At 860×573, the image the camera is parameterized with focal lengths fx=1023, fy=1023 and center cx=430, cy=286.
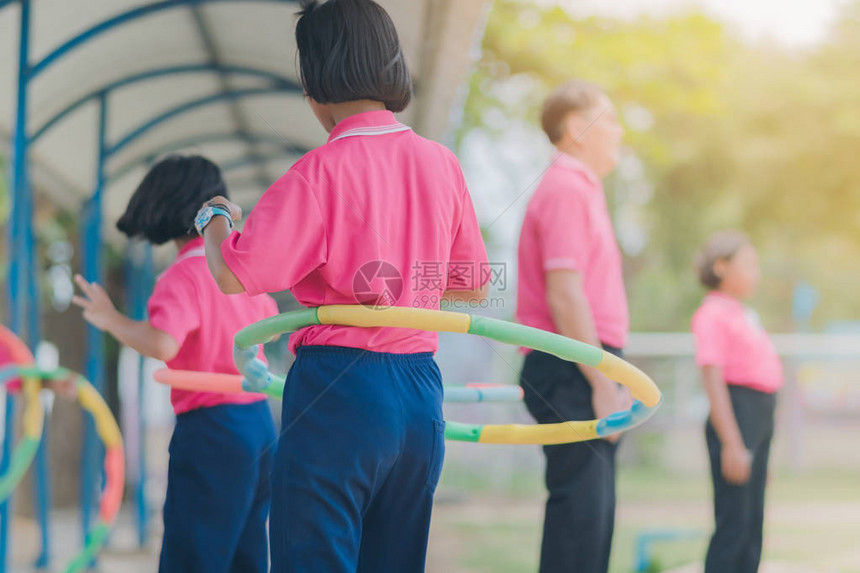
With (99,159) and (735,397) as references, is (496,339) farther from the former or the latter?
(99,159)

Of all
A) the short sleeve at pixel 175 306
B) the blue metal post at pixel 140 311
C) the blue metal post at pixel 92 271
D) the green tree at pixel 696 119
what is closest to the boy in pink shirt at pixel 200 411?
the short sleeve at pixel 175 306

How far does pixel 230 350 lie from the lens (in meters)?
2.99

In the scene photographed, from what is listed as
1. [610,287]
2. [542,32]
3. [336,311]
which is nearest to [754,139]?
[542,32]

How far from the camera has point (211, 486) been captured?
285 cm

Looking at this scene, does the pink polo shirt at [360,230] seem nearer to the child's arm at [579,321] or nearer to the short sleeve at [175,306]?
the short sleeve at [175,306]

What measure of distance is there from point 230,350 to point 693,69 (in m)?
13.5

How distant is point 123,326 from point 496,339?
1.12 meters

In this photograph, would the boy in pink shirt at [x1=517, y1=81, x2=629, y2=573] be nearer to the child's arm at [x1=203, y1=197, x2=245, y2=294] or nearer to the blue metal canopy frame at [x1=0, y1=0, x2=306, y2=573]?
the blue metal canopy frame at [x1=0, y1=0, x2=306, y2=573]

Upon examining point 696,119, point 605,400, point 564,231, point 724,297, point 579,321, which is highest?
point 696,119

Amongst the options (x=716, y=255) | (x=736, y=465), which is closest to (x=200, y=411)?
(x=736, y=465)

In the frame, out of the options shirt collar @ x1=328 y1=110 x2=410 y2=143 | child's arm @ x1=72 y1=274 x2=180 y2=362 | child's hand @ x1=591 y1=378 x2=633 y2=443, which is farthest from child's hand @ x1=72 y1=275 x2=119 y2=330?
child's hand @ x1=591 y1=378 x2=633 y2=443

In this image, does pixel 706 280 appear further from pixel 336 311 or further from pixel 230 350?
pixel 336 311

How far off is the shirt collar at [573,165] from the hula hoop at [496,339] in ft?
2.70

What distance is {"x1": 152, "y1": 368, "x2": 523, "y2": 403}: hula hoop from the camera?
2.70 metres
